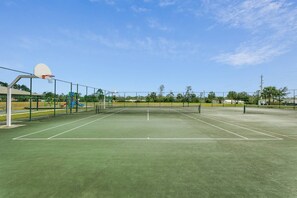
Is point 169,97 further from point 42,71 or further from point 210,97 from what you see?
point 42,71

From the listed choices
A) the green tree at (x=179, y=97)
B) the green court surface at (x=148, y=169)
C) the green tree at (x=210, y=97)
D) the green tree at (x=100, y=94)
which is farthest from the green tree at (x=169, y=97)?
the green court surface at (x=148, y=169)

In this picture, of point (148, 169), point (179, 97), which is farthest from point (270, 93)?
point (148, 169)

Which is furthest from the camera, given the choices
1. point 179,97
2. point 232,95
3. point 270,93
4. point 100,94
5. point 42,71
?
point 270,93

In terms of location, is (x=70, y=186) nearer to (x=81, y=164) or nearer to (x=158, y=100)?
(x=81, y=164)

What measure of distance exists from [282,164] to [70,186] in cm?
450

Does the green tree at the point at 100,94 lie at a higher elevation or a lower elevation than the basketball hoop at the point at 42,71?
lower

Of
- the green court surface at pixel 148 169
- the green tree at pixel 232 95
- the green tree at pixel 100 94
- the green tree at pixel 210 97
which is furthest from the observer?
the green tree at pixel 232 95

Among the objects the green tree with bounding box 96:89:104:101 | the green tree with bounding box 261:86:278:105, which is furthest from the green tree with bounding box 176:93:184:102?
the green tree with bounding box 261:86:278:105

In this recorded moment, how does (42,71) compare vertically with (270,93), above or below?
below

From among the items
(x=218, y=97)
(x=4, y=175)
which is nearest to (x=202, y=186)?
(x=4, y=175)

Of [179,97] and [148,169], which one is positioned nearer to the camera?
[148,169]

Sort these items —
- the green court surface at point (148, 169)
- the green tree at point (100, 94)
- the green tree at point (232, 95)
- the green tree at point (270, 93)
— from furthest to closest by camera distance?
the green tree at point (270, 93) < the green tree at point (232, 95) < the green tree at point (100, 94) < the green court surface at point (148, 169)

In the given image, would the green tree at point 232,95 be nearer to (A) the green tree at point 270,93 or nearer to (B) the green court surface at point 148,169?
(A) the green tree at point 270,93

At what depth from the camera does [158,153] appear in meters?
6.41
